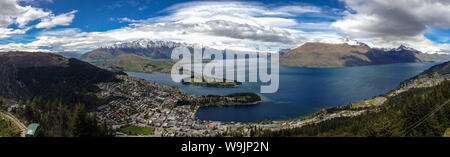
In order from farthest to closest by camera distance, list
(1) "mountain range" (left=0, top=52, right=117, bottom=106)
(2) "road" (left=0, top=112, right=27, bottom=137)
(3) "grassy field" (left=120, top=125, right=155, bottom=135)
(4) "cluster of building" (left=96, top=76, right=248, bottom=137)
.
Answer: (1) "mountain range" (left=0, top=52, right=117, bottom=106) → (4) "cluster of building" (left=96, top=76, right=248, bottom=137) → (3) "grassy field" (left=120, top=125, right=155, bottom=135) → (2) "road" (left=0, top=112, right=27, bottom=137)
